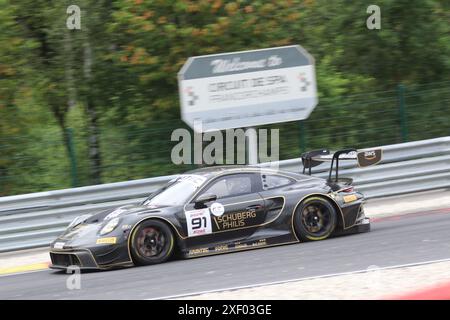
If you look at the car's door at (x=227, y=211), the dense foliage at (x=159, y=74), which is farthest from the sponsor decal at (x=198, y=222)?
the dense foliage at (x=159, y=74)

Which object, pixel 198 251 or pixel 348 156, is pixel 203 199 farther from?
pixel 348 156

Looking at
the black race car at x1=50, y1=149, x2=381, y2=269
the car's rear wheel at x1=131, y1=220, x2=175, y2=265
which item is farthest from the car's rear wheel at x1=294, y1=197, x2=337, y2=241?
the car's rear wheel at x1=131, y1=220, x2=175, y2=265

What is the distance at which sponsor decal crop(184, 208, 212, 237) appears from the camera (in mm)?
11352

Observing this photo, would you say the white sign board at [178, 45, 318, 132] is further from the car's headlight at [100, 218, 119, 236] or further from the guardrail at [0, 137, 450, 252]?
the car's headlight at [100, 218, 119, 236]

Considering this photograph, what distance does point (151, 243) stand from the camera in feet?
36.7

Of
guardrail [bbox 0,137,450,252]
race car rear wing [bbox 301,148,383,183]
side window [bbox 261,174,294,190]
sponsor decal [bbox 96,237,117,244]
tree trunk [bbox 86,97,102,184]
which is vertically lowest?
guardrail [bbox 0,137,450,252]

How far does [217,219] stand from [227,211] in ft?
0.62

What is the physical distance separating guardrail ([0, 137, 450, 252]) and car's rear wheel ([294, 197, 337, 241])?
138 inches

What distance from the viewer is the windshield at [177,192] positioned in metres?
11.6

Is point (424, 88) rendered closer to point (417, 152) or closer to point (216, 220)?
point (417, 152)

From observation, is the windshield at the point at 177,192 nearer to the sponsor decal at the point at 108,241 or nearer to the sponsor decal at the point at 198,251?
the sponsor decal at the point at 198,251

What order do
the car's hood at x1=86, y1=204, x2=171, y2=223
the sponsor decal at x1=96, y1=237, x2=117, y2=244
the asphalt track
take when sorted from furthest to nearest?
1. the car's hood at x1=86, y1=204, x2=171, y2=223
2. the sponsor decal at x1=96, y1=237, x2=117, y2=244
3. the asphalt track

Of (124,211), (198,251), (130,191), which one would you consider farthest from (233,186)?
(130,191)

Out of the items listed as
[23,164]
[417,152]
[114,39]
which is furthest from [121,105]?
[417,152]
